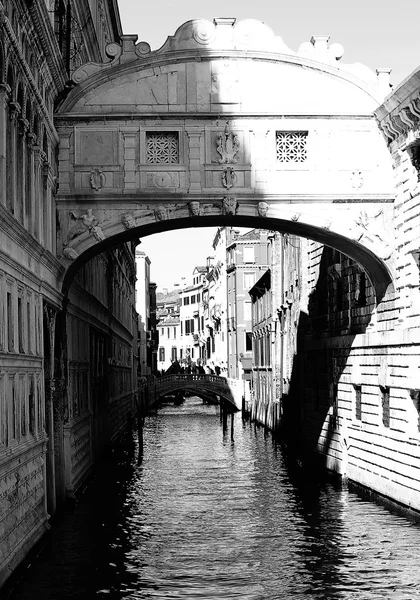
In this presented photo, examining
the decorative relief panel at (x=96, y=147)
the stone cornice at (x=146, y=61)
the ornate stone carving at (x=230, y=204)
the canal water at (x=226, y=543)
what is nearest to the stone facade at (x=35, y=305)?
the stone cornice at (x=146, y=61)

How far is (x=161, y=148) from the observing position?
23.4 meters

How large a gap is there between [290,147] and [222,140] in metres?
1.46

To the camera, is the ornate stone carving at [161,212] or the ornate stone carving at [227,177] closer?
the ornate stone carving at [161,212]

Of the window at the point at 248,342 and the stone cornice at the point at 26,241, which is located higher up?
the stone cornice at the point at 26,241

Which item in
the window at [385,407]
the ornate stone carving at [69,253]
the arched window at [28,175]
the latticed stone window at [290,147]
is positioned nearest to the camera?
the arched window at [28,175]

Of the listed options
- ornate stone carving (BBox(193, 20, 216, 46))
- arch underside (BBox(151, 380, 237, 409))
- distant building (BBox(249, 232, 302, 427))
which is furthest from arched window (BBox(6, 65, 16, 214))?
arch underside (BBox(151, 380, 237, 409))

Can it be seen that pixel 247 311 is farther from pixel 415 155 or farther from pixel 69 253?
pixel 415 155

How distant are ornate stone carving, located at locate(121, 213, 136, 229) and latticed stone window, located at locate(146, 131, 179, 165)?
4.07ft

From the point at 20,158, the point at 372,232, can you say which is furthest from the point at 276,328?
the point at 20,158

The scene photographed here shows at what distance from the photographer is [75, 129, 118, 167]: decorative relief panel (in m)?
23.2

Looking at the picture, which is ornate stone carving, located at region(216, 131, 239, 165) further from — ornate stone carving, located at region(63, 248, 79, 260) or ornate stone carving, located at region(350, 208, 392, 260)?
ornate stone carving, located at region(63, 248, 79, 260)

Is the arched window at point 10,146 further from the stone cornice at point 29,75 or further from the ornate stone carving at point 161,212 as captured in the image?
the ornate stone carving at point 161,212

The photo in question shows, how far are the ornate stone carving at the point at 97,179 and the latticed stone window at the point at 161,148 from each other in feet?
3.41

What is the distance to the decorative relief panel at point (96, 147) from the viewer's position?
76.0 ft
